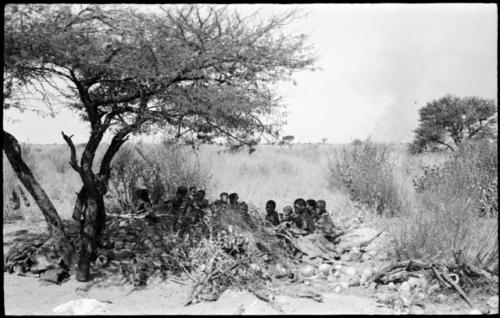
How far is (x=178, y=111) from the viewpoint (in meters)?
6.79

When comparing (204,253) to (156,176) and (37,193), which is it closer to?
(37,193)

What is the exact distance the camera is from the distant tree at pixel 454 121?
22.0 m

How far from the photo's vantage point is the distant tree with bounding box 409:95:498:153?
866 inches

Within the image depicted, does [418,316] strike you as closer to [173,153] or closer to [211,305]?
[211,305]

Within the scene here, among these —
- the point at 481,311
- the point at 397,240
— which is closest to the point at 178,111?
the point at 397,240

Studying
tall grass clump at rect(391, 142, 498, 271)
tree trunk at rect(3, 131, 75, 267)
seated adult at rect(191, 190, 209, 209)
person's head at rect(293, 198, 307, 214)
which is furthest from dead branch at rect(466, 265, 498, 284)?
tree trunk at rect(3, 131, 75, 267)

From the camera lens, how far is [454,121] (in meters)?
22.0

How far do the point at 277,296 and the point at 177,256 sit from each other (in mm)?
1547

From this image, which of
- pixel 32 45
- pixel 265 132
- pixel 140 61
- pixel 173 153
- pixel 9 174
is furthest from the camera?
pixel 9 174

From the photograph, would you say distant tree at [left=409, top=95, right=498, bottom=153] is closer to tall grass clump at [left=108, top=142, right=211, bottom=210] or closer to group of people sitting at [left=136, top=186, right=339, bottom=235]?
tall grass clump at [left=108, top=142, right=211, bottom=210]

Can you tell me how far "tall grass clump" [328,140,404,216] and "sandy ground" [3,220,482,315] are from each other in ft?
12.2

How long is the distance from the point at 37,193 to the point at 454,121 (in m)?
19.7

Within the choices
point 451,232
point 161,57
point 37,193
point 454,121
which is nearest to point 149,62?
point 161,57

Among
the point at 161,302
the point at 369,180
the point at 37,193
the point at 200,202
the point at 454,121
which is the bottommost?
the point at 161,302
